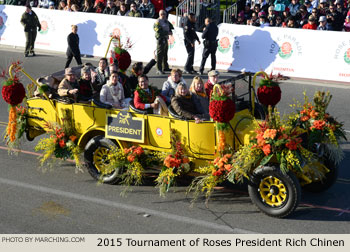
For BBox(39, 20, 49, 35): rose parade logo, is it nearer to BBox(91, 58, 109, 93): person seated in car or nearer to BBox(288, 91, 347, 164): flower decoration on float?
BBox(91, 58, 109, 93): person seated in car

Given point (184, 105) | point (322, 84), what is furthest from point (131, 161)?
point (322, 84)

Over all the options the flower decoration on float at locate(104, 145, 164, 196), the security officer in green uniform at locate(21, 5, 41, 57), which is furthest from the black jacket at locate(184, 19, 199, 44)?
the flower decoration on float at locate(104, 145, 164, 196)

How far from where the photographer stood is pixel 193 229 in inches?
320

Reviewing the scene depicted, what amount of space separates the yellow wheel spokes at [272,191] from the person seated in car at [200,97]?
164 cm

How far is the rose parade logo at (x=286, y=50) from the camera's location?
17.0 meters

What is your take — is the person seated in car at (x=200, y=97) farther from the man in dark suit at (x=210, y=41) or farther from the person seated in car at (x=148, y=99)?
the man in dark suit at (x=210, y=41)

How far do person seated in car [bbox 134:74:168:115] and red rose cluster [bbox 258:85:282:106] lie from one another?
1506 mm

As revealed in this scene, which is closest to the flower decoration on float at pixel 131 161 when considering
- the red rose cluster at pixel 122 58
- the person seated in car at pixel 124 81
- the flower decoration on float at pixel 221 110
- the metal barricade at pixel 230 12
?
the flower decoration on float at pixel 221 110

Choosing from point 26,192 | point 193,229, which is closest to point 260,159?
point 193,229

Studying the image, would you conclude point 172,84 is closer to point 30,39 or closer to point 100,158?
point 100,158

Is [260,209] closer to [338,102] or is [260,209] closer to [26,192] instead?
[26,192]

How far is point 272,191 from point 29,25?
14.2 m

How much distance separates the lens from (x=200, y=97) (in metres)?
9.69

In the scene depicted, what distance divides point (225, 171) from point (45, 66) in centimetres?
1181
